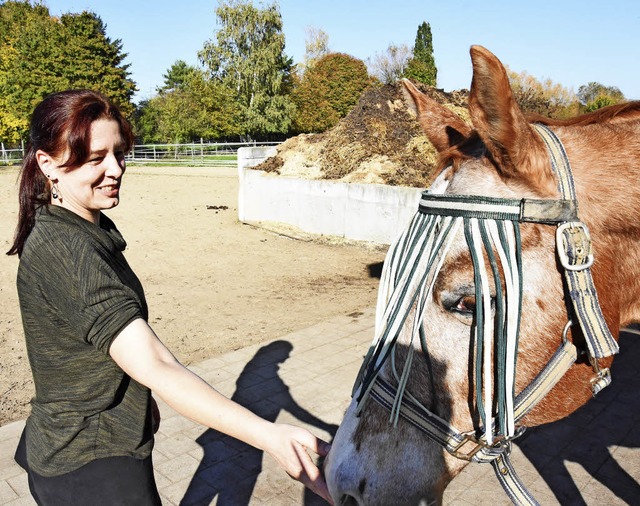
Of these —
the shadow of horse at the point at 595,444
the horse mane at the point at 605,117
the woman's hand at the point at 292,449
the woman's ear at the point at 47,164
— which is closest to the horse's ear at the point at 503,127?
the horse mane at the point at 605,117

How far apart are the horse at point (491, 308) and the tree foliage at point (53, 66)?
3887 centimetres

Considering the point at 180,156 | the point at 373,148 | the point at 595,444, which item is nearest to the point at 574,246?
the point at 595,444

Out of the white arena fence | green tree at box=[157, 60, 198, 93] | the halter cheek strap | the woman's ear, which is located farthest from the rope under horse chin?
green tree at box=[157, 60, 198, 93]

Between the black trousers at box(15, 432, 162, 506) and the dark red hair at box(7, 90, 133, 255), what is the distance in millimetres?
821

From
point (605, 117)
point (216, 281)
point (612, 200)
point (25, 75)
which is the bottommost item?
point (216, 281)

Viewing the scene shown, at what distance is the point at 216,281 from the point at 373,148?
5.93 meters

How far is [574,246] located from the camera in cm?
132

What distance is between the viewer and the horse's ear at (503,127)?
1186mm

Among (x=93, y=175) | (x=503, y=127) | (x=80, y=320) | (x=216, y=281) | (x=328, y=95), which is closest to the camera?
(x=503, y=127)

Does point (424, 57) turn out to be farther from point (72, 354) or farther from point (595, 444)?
A: point (72, 354)

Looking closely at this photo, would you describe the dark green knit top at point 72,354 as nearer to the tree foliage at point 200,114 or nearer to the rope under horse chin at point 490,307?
the rope under horse chin at point 490,307

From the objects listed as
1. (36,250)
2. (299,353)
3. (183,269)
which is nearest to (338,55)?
(183,269)

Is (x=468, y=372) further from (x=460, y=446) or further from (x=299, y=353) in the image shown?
(x=299, y=353)

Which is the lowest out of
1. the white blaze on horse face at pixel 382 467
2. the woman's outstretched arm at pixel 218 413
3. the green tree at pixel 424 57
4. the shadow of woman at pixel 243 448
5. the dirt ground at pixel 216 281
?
the shadow of woman at pixel 243 448
